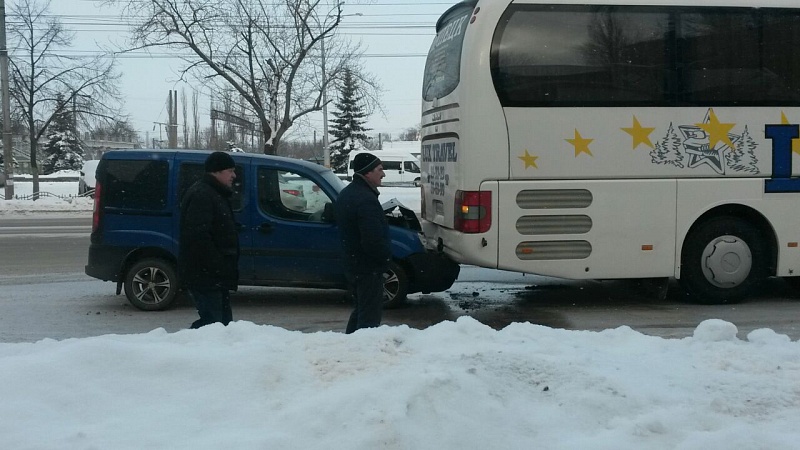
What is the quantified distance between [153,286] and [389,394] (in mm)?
5787

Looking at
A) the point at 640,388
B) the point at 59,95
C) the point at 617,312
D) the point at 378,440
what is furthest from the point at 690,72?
the point at 59,95

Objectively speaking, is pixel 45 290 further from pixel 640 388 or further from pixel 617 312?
pixel 640 388

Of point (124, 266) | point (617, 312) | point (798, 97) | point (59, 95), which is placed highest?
point (59, 95)

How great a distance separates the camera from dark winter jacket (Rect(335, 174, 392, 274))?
5.94 metres

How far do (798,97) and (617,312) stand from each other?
3358 millimetres

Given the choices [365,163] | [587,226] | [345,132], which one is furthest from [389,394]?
[345,132]

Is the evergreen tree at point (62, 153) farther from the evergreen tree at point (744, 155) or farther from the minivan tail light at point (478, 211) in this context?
the evergreen tree at point (744, 155)

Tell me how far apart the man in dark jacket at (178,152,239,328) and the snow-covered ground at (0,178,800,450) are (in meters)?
0.84

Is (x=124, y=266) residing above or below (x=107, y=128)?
below

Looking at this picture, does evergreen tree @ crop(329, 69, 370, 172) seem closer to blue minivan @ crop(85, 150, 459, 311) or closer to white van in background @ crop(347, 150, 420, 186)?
white van in background @ crop(347, 150, 420, 186)

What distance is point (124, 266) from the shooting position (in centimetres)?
868

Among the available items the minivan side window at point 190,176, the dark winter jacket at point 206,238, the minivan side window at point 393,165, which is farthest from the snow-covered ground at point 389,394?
the minivan side window at point 393,165

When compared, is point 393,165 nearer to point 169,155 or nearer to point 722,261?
point 169,155

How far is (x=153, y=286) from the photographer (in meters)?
8.66
